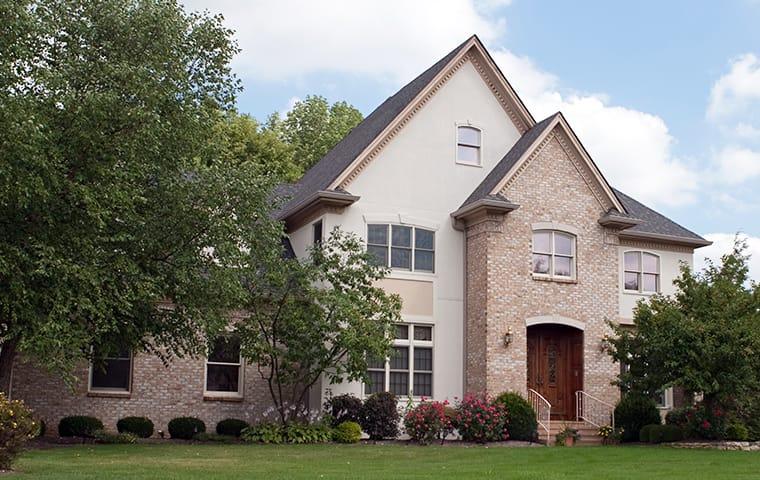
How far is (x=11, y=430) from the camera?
47.1 ft

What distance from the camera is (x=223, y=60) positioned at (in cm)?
2038

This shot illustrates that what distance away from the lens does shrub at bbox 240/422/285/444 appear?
73.6 feet

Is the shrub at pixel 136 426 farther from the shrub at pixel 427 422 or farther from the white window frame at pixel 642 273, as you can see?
the white window frame at pixel 642 273

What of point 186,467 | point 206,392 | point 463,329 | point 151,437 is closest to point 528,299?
point 463,329

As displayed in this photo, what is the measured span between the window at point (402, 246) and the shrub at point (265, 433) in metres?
5.77

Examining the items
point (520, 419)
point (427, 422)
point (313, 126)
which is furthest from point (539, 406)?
point (313, 126)

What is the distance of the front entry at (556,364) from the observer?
26.8m

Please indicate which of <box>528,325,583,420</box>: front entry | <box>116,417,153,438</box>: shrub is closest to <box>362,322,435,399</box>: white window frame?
<box>528,325,583,420</box>: front entry

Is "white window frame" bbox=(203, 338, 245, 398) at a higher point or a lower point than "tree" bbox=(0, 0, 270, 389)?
lower

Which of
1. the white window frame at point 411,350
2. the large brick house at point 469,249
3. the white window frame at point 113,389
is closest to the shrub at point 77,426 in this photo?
the white window frame at point 113,389

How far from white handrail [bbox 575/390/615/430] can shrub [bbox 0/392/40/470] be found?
16259 mm

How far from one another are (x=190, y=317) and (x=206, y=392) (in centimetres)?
582

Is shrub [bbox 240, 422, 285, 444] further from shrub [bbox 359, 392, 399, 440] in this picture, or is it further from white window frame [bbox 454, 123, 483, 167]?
white window frame [bbox 454, 123, 483, 167]

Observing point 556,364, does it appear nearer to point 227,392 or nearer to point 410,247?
point 410,247
